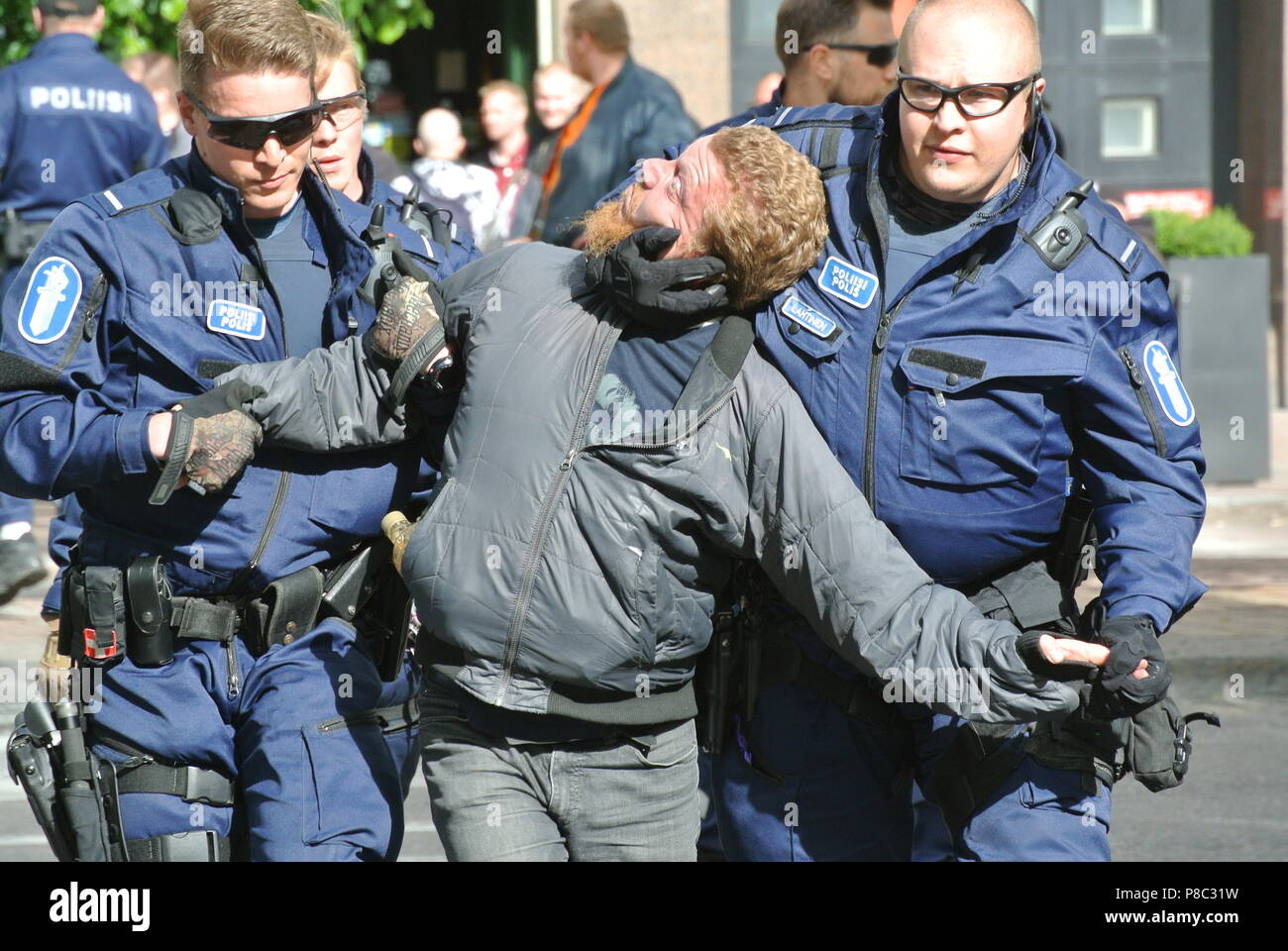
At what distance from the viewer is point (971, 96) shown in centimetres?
302

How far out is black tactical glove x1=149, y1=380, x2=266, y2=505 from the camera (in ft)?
9.88

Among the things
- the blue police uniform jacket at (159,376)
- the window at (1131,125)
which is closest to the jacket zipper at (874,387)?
the blue police uniform jacket at (159,376)

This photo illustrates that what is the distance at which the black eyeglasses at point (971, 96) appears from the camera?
3018mm

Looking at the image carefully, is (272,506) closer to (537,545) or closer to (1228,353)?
(537,545)

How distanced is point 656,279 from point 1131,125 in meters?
11.1

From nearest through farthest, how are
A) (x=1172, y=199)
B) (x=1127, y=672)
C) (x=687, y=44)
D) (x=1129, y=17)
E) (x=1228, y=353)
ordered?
(x=1127, y=672) < (x=1228, y=353) < (x=687, y=44) < (x=1129, y=17) < (x=1172, y=199)

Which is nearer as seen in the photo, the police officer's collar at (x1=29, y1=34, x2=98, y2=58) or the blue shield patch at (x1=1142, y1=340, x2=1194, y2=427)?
the blue shield patch at (x1=1142, y1=340, x2=1194, y2=427)

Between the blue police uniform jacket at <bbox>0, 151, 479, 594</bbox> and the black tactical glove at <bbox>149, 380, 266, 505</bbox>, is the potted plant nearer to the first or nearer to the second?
the blue police uniform jacket at <bbox>0, 151, 479, 594</bbox>

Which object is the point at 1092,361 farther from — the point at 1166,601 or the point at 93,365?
the point at 93,365

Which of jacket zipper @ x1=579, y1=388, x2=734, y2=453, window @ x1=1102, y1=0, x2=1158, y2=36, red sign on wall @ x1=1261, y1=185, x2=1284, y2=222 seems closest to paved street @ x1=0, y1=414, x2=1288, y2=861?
jacket zipper @ x1=579, y1=388, x2=734, y2=453

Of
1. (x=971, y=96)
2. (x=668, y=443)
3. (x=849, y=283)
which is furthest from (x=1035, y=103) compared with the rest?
(x=668, y=443)

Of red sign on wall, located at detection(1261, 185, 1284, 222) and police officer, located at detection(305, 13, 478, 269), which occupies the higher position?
police officer, located at detection(305, 13, 478, 269)

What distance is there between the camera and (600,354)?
116 inches

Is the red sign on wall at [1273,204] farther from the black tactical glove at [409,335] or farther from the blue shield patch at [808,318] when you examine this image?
the black tactical glove at [409,335]
